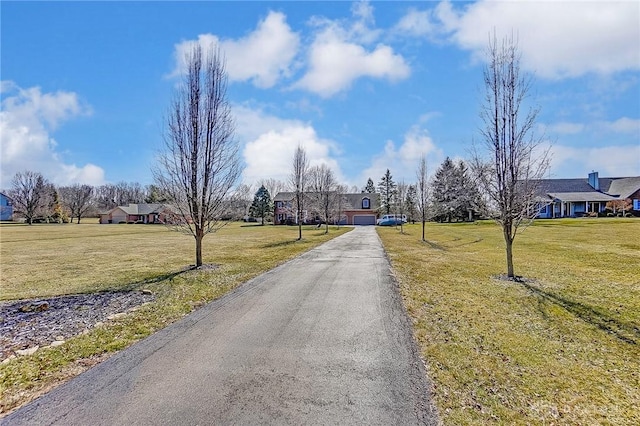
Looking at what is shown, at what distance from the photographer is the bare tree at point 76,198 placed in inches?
3004

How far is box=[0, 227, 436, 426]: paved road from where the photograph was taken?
321cm

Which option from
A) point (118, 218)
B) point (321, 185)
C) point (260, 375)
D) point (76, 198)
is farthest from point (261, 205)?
point (260, 375)

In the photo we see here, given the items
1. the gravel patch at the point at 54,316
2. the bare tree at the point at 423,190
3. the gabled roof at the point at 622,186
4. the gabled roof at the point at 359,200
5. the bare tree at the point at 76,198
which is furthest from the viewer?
the bare tree at the point at 76,198

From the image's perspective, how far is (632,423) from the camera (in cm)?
308

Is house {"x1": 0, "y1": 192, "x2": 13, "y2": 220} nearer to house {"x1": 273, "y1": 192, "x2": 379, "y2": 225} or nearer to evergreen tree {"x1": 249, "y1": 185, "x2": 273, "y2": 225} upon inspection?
evergreen tree {"x1": 249, "y1": 185, "x2": 273, "y2": 225}

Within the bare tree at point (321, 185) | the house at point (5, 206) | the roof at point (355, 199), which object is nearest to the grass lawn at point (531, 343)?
the bare tree at point (321, 185)

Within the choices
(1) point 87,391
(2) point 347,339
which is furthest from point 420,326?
(1) point 87,391

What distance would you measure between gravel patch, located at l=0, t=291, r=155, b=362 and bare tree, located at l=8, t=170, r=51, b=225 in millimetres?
69260

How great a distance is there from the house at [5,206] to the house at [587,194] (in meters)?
102

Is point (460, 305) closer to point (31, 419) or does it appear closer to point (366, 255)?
point (31, 419)

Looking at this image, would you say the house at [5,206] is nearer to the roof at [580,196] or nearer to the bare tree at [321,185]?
the bare tree at [321,185]

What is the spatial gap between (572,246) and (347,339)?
1690 centimetres

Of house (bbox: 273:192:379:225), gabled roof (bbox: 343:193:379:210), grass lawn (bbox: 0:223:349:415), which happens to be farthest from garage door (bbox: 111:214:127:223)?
grass lawn (bbox: 0:223:349:415)

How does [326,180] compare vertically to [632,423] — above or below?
above
